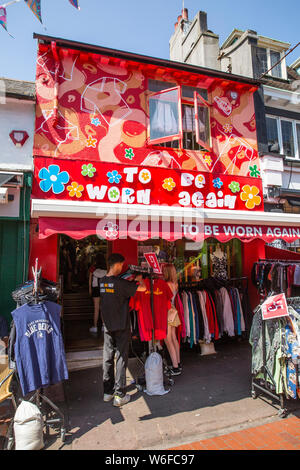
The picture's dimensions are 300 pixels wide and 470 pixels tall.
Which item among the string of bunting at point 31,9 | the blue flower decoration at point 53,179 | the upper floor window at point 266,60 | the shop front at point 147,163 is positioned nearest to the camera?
the string of bunting at point 31,9

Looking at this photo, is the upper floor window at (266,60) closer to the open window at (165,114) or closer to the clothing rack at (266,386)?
the open window at (165,114)

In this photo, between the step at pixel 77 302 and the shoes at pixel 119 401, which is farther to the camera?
the step at pixel 77 302

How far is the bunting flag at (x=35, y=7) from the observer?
5.23m

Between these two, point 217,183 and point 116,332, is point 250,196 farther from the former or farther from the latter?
point 116,332

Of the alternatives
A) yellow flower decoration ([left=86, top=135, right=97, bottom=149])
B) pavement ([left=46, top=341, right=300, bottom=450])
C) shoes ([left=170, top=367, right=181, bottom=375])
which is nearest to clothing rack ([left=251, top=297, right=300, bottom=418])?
pavement ([left=46, top=341, right=300, bottom=450])

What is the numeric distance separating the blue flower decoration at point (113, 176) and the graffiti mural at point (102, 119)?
0.35 metres

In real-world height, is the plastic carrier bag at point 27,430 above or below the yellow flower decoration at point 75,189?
below

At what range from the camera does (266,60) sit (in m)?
9.73

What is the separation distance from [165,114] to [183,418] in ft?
21.5

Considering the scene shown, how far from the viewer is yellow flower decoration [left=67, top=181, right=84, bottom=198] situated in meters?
6.50

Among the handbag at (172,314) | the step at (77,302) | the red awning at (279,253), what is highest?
the red awning at (279,253)

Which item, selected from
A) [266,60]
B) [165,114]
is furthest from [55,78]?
[266,60]

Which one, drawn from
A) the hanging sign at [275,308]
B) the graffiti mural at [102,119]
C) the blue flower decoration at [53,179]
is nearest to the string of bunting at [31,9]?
the graffiti mural at [102,119]

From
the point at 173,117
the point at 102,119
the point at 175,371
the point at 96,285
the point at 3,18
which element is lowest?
the point at 175,371
